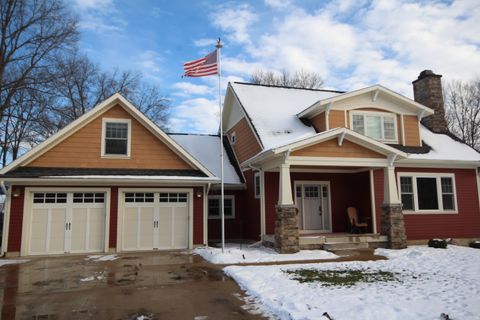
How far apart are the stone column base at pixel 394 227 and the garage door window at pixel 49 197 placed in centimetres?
1110

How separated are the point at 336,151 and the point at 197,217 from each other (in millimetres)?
5487

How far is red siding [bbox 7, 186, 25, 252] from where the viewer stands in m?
11.8

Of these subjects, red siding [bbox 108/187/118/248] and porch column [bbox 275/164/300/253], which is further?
red siding [bbox 108/187/118/248]

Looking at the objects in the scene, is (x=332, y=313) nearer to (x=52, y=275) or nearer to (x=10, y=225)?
(x=52, y=275)

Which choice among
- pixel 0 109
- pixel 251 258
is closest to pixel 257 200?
pixel 251 258

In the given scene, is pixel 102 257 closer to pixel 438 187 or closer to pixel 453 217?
pixel 438 187

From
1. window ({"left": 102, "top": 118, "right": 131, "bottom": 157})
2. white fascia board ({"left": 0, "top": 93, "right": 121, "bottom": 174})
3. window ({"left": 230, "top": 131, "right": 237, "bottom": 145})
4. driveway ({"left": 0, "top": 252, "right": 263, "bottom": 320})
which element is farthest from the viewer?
window ({"left": 230, "top": 131, "right": 237, "bottom": 145})

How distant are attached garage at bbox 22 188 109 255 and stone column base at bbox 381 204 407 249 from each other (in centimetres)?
971

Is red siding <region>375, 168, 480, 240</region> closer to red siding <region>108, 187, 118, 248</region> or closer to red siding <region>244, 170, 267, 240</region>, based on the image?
red siding <region>244, 170, 267, 240</region>

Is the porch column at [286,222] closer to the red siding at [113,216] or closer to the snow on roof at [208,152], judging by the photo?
the snow on roof at [208,152]

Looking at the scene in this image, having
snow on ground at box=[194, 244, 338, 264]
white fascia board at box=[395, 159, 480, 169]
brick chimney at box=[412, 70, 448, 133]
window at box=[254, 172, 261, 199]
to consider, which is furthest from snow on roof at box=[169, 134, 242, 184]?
brick chimney at box=[412, 70, 448, 133]

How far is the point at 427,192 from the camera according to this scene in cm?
1496

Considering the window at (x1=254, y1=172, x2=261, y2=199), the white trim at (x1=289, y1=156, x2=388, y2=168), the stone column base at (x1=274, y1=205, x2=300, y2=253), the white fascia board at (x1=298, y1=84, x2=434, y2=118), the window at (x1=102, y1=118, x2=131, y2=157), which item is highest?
the white fascia board at (x1=298, y1=84, x2=434, y2=118)

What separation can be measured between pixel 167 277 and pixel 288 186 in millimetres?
5083
